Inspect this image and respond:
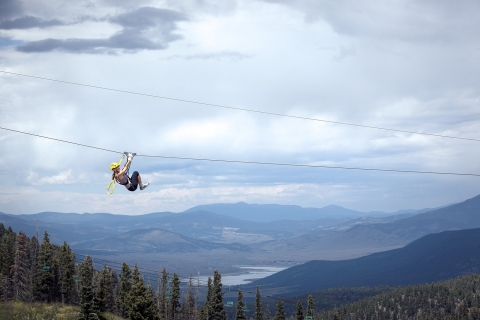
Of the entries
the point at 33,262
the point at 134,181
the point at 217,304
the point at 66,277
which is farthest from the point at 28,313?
the point at 33,262

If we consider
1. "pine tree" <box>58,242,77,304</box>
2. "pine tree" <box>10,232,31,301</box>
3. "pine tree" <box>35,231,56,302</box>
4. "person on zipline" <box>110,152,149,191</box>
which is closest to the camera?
"person on zipline" <box>110,152,149,191</box>

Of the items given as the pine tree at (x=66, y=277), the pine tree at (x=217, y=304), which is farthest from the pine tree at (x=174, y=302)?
the pine tree at (x=66, y=277)

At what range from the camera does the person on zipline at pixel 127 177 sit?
31.4 metres

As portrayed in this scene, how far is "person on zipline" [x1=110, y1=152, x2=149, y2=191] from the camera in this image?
103ft

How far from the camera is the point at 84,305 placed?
54719 mm

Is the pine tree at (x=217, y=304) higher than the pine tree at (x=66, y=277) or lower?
lower

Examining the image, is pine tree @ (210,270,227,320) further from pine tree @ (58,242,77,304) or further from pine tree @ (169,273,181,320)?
pine tree @ (58,242,77,304)

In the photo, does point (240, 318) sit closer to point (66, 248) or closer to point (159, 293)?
point (159, 293)

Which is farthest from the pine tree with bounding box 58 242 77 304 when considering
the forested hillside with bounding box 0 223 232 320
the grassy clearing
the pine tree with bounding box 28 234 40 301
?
the grassy clearing

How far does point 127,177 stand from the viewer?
32.2 metres

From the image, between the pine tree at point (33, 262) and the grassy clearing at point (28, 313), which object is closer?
the grassy clearing at point (28, 313)

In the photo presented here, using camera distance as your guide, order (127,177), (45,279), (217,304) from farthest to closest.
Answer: (217,304)
(45,279)
(127,177)

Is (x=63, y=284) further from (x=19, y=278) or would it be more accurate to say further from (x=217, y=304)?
(x=217, y=304)

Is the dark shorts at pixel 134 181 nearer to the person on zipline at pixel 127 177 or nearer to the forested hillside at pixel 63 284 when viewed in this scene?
the person on zipline at pixel 127 177
